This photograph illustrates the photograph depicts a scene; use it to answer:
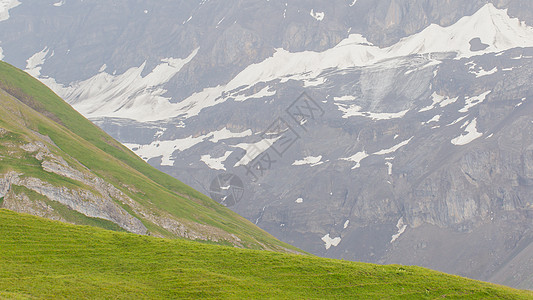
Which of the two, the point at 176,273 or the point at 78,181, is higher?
the point at 78,181

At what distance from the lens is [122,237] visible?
48.0m

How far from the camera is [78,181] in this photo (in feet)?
260

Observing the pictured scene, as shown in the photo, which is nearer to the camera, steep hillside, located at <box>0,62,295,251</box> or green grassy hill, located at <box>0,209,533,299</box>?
green grassy hill, located at <box>0,209,533,299</box>

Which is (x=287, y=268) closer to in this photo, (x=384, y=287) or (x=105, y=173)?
(x=384, y=287)

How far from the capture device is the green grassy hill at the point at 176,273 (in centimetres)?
3719

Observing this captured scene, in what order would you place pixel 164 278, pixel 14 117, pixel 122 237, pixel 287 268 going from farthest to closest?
pixel 14 117, pixel 122 237, pixel 287 268, pixel 164 278

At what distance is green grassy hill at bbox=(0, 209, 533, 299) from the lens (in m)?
37.2

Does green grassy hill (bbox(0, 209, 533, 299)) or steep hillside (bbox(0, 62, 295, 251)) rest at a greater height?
steep hillside (bbox(0, 62, 295, 251))

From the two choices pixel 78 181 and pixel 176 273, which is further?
pixel 78 181

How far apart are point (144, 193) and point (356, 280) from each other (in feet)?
225

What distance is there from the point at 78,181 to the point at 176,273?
148 feet

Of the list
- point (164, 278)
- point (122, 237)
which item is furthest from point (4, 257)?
point (164, 278)

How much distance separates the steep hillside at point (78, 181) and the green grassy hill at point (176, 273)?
2254 cm

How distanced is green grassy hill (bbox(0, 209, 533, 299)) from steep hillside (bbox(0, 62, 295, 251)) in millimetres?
22543
